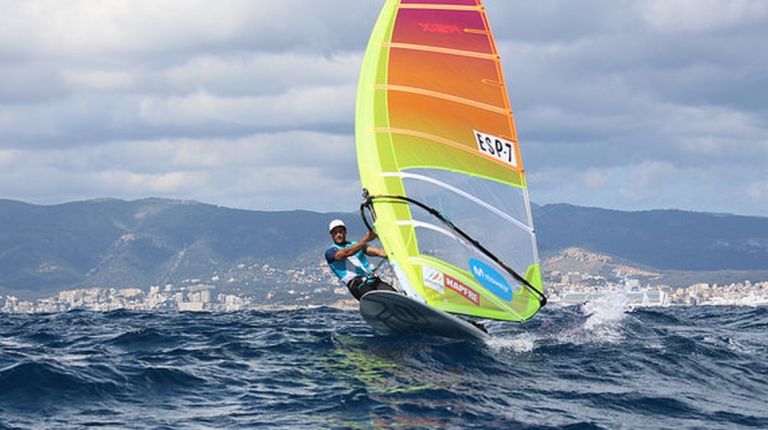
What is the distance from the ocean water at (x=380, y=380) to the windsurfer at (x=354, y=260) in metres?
1.01

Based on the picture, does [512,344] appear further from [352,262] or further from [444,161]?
[444,161]

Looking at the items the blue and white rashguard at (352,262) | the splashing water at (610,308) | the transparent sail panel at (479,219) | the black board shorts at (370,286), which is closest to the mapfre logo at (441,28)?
the transparent sail panel at (479,219)

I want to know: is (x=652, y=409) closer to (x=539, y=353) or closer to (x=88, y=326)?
(x=539, y=353)

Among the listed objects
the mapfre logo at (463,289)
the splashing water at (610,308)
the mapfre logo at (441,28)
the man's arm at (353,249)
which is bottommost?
the splashing water at (610,308)

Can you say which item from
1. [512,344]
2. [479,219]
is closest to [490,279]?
[479,219]

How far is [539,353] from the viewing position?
20.4 meters

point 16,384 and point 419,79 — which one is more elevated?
point 419,79

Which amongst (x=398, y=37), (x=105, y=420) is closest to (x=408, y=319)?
(x=398, y=37)

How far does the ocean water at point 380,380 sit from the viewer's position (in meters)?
15.3

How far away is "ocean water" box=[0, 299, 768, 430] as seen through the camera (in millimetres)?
15289

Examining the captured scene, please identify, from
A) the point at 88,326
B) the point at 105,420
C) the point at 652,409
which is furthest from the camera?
the point at 88,326

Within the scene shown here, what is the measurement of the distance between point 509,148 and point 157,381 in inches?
322

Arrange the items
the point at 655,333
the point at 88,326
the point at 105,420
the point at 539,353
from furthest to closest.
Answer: the point at 88,326 → the point at 655,333 → the point at 539,353 → the point at 105,420

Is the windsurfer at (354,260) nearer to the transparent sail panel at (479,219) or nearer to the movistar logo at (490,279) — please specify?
the transparent sail panel at (479,219)
